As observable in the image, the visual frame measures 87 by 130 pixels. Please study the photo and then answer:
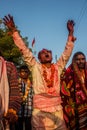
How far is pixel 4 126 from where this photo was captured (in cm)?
462

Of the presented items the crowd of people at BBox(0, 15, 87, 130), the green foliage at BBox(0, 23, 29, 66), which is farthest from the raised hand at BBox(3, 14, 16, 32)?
the green foliage at BBox(0, 23, 29, 66)

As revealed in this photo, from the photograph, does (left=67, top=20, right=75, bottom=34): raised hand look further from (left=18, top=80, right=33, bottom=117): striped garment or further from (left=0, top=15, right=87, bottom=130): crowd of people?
(left=18, top=80, right=33, bottom=117): striped garment

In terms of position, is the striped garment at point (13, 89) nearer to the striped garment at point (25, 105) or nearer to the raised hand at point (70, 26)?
the raised hand at point (70, 26)

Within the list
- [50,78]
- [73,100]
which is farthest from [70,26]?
[73,100]

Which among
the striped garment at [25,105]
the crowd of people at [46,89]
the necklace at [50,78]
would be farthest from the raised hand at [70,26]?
the striped garment at [25,105]

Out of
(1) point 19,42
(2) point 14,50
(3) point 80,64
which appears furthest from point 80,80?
(2) point 14,50

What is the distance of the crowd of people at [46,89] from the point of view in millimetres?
4828

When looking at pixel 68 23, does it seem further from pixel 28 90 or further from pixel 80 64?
pixel 28 90

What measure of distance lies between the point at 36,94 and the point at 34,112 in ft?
1.06

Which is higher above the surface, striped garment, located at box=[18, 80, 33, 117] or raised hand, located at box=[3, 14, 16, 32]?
raised hand, located at box=[3, 14, 16, 32]

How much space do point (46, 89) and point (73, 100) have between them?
4.70 ft

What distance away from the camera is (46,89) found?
701 centimetres

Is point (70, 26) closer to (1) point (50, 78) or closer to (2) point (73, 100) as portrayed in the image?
(1) point (50, 78)

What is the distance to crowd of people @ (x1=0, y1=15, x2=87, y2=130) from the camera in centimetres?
483
